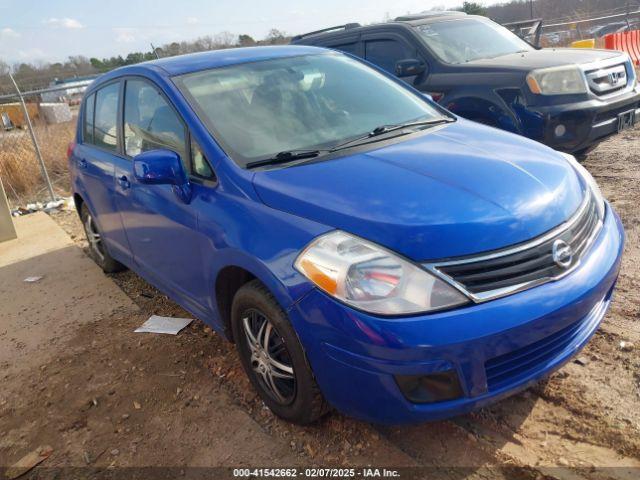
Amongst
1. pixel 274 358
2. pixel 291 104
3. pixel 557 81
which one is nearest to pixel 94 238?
pixel 291 104

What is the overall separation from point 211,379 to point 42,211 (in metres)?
6.22

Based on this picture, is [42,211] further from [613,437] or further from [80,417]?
[613,437]

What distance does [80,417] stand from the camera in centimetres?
303

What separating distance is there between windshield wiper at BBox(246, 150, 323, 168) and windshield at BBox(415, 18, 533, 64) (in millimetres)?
3847

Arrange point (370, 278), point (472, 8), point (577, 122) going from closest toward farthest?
point (370, 278) < point (577, 122) < point (472, 8)

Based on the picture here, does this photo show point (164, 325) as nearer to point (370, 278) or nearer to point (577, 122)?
point (370, 278)

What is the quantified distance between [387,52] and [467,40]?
0.95 meters

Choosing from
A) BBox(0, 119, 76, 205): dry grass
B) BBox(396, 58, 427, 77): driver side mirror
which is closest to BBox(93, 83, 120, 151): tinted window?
BBox(396, 58, 427, 77): driver side mirror

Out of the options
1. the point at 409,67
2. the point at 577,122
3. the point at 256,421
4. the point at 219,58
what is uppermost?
the point at 219,58

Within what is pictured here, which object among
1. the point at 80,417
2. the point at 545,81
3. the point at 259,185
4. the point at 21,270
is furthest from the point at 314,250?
the point at 21,270

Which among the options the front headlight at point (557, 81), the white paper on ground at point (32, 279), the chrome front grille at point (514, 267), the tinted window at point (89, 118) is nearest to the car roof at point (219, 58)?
the tinted window at point (89, 118)

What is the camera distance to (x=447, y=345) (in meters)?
1.94

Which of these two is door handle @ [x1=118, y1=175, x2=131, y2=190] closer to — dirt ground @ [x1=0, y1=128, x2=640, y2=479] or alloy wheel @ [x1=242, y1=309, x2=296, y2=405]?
dirt ground @ [x1=0, y1=128, x2=640, y2=479]

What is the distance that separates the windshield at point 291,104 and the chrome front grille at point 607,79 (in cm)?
265
